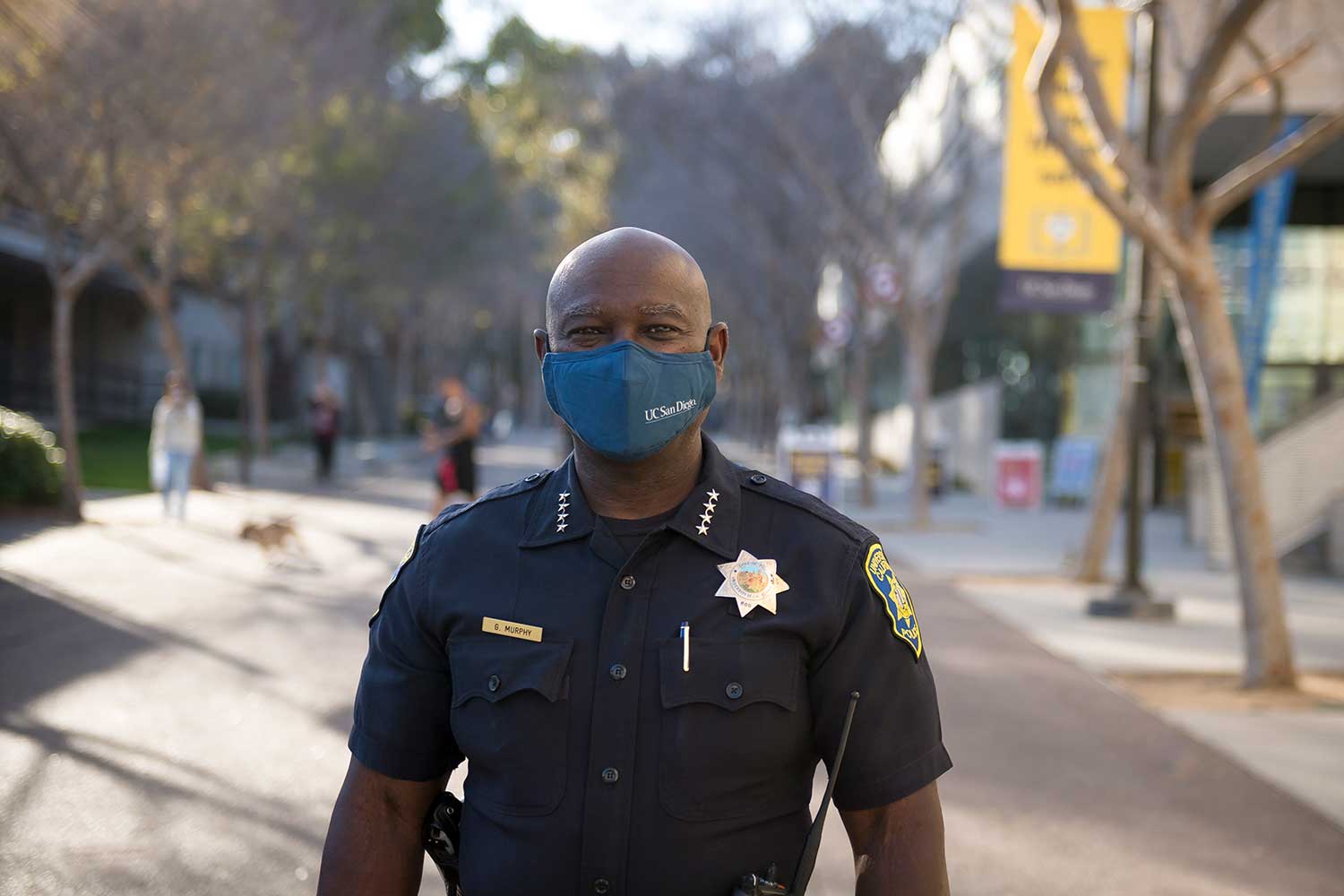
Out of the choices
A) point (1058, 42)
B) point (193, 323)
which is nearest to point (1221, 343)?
point (1058, 42)

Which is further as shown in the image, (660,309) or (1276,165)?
(1276,165)

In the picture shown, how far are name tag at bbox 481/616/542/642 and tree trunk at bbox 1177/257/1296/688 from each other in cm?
780

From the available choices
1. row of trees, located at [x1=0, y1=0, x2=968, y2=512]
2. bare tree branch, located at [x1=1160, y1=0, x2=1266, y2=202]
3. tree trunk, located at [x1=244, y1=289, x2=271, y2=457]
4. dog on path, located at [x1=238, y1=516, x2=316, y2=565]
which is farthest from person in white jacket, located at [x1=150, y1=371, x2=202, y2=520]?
bare tree branch, located at [x1=1160, y1=0, x2=1266, y2=202]

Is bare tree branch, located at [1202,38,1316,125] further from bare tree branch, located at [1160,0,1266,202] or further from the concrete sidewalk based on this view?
the concrete sidewalk

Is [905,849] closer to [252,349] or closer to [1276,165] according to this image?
[1276,165]

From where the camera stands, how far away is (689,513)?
2.38 meters

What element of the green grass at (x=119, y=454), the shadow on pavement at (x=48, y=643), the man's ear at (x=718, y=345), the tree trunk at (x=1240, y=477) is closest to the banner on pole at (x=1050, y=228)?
the tree trunk at (x=1240, y=477)

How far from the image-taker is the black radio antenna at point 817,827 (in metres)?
2.25

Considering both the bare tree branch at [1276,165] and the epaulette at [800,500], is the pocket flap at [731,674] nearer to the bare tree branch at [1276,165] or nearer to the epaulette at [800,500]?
the epaulette at [800,500]

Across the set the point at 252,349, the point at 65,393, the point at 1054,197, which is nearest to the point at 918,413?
the point at 1054,197

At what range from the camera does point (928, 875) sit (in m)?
2.28

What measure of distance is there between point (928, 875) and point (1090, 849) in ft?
12.4

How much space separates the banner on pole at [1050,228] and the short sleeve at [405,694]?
12560 mm

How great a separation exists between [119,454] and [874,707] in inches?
1276
